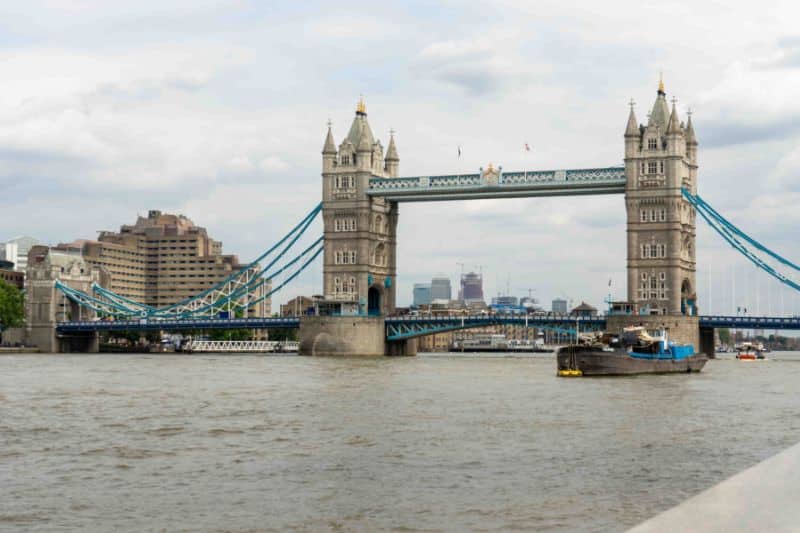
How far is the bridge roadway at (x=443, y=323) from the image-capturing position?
97.2 m

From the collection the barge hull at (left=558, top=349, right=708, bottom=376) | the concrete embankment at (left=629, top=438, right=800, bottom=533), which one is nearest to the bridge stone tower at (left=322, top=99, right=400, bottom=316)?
the barge hull at (left=558, top=349, right=708, bottom=376)

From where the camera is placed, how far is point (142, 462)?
25.0 metres

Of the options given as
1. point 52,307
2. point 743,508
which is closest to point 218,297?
point 52,307

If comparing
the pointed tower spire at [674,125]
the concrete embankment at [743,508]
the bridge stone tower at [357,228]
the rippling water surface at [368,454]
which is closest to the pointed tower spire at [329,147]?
the bridge stone tower at [357,228]

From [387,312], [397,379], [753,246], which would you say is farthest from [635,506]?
[387,312]

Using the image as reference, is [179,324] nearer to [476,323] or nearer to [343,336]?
[343,336]

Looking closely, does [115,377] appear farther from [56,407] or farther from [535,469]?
[535,469]

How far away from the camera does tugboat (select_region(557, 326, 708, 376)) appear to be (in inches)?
2549

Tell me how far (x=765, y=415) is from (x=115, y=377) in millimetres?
36801

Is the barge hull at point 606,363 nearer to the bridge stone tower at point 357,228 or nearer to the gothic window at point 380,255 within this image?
the bridge stone tower at point 357,228

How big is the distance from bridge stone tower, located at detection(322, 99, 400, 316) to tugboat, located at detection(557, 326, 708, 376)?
39.3 metres

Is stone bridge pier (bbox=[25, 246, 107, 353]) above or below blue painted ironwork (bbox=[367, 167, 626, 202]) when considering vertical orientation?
below

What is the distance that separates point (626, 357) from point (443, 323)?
135ft

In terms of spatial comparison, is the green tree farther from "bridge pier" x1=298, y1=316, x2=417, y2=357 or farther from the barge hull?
the barge hull
